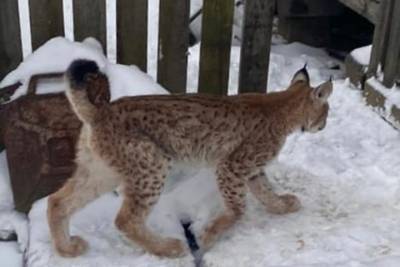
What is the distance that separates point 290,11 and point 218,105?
3.18 meters

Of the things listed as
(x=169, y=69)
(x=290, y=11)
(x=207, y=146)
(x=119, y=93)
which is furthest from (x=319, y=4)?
(x=207, y=146)

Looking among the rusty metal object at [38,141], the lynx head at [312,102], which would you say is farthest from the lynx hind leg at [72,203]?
the lynx head at [312,102]

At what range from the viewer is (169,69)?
476 cm

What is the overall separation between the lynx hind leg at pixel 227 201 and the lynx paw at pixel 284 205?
0.27 m

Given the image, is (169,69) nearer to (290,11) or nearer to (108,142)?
(108,142)

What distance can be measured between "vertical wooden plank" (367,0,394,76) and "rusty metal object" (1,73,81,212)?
2.33 m

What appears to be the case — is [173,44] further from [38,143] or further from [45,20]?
[38,143]

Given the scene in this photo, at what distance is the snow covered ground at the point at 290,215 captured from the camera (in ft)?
11.8

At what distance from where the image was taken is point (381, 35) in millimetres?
5234

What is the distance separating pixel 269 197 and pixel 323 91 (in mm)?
644

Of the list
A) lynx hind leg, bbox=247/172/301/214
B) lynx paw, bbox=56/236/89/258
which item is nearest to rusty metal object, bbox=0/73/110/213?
lynx paw, bbox=56/236/89/258

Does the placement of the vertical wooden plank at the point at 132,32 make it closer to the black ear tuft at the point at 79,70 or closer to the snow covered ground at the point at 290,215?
the snow covered ground at the point at 290,215

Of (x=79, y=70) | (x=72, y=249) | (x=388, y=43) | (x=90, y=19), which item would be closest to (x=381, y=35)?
(x=388, y=43)

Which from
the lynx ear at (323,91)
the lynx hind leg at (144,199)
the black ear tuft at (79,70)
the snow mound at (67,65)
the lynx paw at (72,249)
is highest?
the black ear tuft at (79,70)
